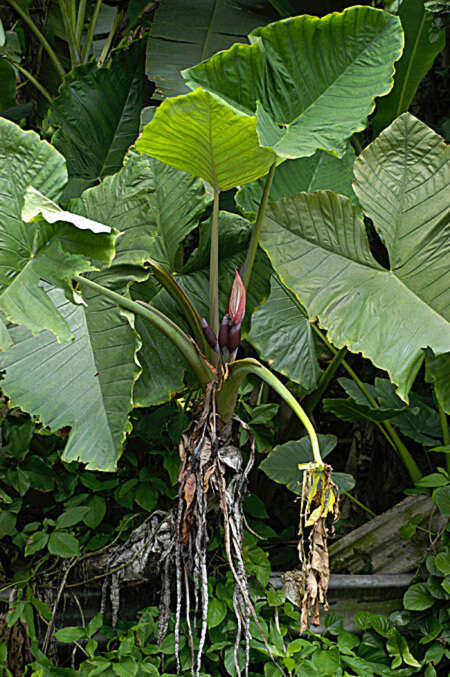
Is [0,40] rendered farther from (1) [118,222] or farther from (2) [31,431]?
(2) [31,431]

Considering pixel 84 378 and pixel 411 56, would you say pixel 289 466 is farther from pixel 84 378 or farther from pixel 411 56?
pixel 411 56

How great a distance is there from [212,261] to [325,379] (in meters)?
0.63

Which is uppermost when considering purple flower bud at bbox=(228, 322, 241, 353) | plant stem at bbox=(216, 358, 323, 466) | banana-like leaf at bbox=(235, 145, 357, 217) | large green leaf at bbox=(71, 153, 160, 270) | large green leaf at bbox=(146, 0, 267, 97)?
large green leaf at bbox=(146, 0, 267, 97)

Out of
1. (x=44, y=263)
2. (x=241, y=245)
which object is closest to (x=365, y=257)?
(x=241, y=245)

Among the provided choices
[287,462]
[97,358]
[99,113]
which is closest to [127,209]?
[97,358]

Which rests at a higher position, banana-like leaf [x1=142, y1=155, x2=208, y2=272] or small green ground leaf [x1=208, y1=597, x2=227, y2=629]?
banana-like leaf [x1=142, y1=155, x2=208, y2=272]

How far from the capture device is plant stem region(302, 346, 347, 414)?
5.47ft

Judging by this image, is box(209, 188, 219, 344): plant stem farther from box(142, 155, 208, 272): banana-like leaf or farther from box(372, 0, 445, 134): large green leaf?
box(372, 0, 445, 134): large green leaf

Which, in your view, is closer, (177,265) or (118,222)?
(118,222)

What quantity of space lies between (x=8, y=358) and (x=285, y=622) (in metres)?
0.97

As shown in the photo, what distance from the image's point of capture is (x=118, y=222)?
127 cm

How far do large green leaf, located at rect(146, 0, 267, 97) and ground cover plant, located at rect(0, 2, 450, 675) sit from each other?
0.44 metres

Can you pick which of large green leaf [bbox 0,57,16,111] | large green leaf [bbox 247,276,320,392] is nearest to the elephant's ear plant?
large green leaf [bbox 247,276,320,392]

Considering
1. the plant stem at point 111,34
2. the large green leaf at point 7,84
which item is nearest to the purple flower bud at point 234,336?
the large green leaf at point 7,84
